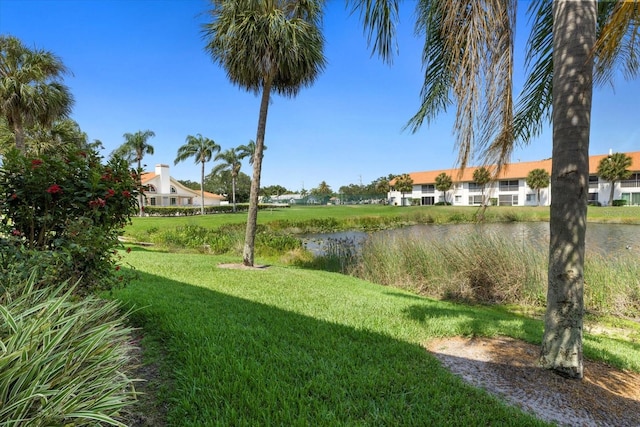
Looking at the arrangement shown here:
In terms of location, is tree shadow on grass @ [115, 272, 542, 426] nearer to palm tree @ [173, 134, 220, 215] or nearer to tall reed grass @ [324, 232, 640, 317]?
tall reed grass @ [324, 232, 640, 317]

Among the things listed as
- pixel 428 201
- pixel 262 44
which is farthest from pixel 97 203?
pixel 428 201

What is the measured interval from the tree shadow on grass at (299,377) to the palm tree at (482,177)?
182 centimetres

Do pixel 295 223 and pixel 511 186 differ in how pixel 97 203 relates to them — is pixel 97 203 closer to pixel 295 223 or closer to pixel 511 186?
pixel 295 223

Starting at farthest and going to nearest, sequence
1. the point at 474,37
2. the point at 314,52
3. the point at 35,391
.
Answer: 1. the point at 314,52
2. the point at 474,37
3. the point at 35,391

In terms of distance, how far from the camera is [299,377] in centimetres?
261

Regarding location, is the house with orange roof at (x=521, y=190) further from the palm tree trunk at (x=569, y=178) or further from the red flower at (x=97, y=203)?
the red flower at (x=97, y=203)

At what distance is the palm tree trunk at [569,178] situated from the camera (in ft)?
8.68

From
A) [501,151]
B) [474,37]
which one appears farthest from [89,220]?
[501,151]

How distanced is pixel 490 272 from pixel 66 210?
8530 millimetres

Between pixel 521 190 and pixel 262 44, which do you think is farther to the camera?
pixel 521 190

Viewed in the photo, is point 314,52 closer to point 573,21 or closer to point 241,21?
point 241,21

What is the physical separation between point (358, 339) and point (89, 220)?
303 cm

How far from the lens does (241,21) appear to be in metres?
7.81

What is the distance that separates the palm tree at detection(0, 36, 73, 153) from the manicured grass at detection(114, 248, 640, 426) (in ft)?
46.7
